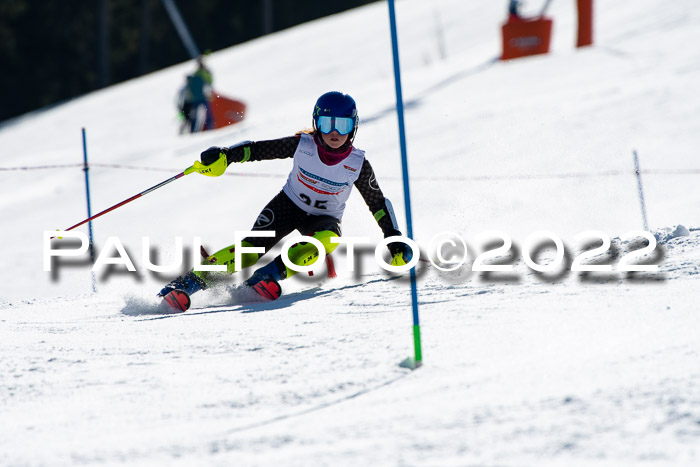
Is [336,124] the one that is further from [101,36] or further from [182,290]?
[101,36]

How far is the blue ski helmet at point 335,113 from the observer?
5617mm

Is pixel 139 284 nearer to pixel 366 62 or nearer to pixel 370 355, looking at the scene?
pixel 370 355

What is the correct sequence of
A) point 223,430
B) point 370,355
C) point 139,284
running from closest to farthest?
1. point 223,430
2. point 370,355
3. point 139,284

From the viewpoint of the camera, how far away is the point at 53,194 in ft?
44.3

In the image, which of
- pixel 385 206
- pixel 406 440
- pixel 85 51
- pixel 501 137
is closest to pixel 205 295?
pixel 385 206

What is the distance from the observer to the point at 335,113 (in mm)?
5617

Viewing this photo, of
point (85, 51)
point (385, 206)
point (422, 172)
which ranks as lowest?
point (385, 206)

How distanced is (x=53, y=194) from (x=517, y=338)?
10.9m

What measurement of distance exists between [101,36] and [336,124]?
3082 centimetres

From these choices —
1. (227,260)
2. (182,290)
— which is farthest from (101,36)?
(182,290)

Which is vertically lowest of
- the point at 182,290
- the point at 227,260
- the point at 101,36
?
the point at 182,290

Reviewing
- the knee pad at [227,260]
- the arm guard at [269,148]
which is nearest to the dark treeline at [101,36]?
the arm guard at [269,148]

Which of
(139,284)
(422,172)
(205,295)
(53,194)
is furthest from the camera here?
(53,194)

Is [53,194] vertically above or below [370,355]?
above
